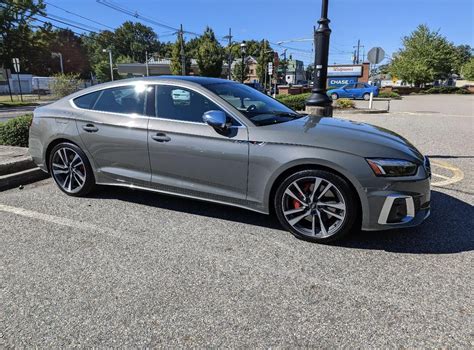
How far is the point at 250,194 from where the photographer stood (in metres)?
3.78

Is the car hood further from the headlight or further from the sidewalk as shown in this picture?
the sidewalk

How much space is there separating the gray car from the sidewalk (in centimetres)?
71

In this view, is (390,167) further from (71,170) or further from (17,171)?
(17,171)

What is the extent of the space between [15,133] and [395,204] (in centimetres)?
646

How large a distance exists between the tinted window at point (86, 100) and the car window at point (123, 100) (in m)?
0.08

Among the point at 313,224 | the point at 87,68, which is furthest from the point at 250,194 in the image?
the point at 87,68

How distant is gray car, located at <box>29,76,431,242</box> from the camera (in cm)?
338

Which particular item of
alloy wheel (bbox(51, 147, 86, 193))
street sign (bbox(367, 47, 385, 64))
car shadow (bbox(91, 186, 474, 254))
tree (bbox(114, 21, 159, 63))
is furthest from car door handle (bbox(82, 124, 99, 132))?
tree (bbox(114, 21, 159, 63))

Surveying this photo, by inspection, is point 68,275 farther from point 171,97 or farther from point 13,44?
point 13,44

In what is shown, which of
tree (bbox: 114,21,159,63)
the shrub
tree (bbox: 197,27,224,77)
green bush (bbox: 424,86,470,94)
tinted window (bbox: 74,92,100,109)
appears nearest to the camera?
tinted window (bbox: 74,92,100,109)

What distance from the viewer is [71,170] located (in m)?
4.87

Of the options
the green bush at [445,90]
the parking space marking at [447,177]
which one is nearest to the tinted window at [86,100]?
the parking space marking at [447,177]

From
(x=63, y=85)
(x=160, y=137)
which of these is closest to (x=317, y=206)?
(x=160, y=137)

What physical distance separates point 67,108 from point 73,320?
3.12 m
